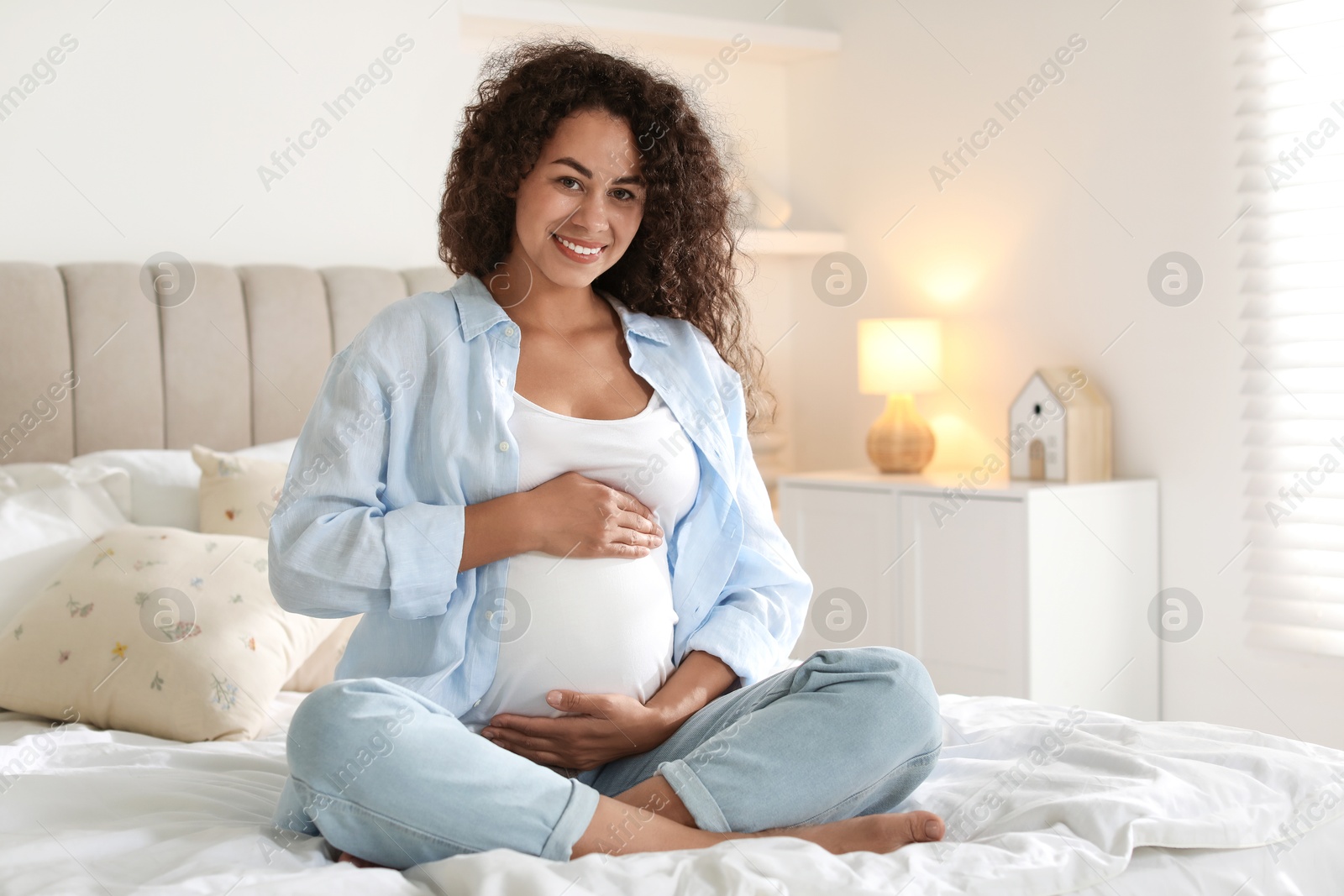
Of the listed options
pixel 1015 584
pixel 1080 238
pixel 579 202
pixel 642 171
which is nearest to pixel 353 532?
pixel 579 202

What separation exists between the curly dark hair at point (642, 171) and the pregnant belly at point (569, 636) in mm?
421

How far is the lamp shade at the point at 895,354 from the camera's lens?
3.20m

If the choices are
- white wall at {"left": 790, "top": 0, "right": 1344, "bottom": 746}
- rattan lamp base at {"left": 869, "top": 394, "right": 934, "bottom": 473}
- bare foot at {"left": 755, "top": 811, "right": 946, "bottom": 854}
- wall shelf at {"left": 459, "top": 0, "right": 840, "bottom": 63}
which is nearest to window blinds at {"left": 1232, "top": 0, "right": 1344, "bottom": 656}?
white wall at {"left": 790, "top": 0, "right": 1344, "bottom": 746}

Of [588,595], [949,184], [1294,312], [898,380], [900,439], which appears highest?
[949,184]

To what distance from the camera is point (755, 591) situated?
156 cm

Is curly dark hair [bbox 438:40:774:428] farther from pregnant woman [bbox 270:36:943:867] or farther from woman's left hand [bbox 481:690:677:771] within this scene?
woman's left hand [bbox 481:690:677:771]

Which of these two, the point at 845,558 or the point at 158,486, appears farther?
the point at 845,558

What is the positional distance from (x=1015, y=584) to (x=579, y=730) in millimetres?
1627

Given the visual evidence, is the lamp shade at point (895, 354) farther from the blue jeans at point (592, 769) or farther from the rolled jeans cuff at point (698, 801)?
the rolled jeans cuff at point (698, 801)

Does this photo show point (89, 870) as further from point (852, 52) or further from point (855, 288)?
point (852, 52)

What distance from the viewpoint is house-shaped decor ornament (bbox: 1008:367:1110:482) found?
2832 mm

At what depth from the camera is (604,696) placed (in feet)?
4.35

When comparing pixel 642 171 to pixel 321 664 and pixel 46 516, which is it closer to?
pixel 321 664

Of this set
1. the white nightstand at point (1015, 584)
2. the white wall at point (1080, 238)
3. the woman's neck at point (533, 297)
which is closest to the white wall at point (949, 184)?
the white wall at point (1080, 238)
